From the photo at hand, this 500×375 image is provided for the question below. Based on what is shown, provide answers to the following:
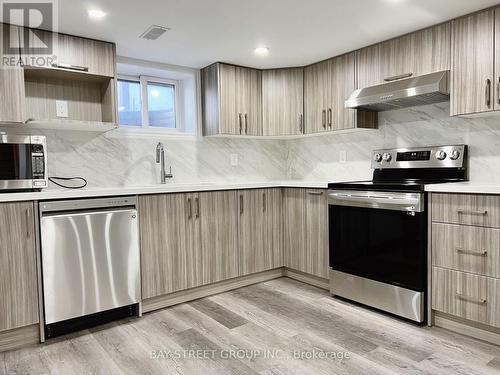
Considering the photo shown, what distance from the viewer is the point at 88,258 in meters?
2.45

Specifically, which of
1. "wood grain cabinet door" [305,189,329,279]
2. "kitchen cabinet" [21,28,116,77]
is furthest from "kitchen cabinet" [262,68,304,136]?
"kitchen cabinet" [21,28,116,77]

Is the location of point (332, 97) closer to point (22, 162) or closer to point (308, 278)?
point (308, 278)

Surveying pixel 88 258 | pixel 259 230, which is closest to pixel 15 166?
pixel 88 258

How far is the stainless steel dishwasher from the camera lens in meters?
2.31

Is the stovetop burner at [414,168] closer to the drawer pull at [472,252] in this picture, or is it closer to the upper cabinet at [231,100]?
the drawer pull at [472,252]

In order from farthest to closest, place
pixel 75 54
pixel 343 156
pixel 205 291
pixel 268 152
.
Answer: pixel 268 152, pixel 343 156, pixel 205 291, pixel 75 54

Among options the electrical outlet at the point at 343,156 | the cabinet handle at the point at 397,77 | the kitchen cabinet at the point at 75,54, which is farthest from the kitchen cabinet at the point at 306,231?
the kitchen cabinet at the point at 75,54

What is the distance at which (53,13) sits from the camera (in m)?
2.33

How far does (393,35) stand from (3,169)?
9.50 feet

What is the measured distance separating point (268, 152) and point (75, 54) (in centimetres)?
219

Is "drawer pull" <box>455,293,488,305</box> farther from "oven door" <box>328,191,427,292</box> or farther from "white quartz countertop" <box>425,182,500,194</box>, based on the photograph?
"white quartz countertop" <box>425,182,500,194</box>

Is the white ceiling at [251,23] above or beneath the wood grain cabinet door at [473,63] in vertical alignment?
above

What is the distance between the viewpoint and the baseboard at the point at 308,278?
324 cm

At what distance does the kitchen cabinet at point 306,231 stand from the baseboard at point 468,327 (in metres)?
0.97
